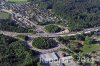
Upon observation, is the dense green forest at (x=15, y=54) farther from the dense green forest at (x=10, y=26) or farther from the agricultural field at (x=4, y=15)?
the agricultural field at (x=4, y=15)

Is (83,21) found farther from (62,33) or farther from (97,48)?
(97,48)

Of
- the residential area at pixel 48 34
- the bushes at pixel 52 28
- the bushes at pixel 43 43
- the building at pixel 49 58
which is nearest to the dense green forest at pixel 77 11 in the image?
the residential area at pixel 48 34

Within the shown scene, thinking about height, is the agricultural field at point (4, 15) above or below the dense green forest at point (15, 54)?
above

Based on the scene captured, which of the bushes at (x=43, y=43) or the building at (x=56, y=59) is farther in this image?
the bushes at (x=43, y=43)

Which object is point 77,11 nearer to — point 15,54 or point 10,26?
point 10,26

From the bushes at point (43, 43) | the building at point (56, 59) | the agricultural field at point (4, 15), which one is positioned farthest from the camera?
the agricultural field at point (4, 15)

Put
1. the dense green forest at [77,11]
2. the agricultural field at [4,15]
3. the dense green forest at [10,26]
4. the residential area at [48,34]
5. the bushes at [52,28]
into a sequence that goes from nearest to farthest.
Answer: the residential area at [48,34]
the dense green forest at [10,26]
the bushes at [52,28]
the dense green forest at [77,11]
the agricultural field at [4,15]
